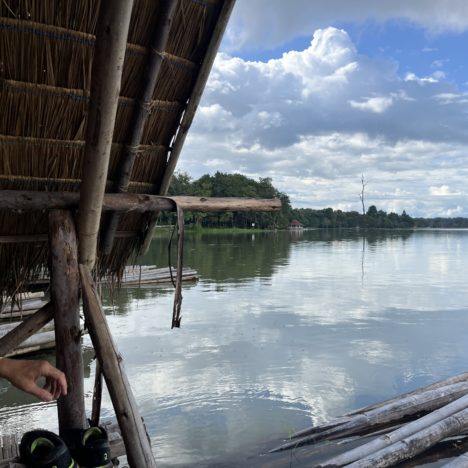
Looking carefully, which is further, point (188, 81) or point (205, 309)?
point (205, 309)

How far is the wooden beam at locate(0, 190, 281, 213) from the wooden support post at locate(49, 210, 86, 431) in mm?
149

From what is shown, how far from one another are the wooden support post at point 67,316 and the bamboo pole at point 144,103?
23.2 inches

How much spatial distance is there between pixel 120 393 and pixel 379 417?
3.51m

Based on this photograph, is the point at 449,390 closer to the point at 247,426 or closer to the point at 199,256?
the point at 247,426

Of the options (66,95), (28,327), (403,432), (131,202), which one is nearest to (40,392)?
(28,327)

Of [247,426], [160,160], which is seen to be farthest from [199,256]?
[160,160]

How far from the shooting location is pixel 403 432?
4516mm

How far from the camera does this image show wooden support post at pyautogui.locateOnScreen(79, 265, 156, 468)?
8.48ft

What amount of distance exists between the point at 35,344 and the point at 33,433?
18.5 feet

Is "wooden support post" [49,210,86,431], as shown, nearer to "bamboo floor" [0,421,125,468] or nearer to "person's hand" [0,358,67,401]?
"bamboo floor" [0,421,125,468]

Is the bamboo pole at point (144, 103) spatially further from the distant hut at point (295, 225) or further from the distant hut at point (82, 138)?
the distant hut at point (295, 225)

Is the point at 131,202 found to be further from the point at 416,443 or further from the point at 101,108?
the point at 416,443

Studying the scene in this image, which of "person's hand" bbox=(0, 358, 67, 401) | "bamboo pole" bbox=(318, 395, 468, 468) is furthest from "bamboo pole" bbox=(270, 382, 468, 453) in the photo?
"person's hand" bbox=(0, 358, 67, 401)

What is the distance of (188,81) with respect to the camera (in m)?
3.32
